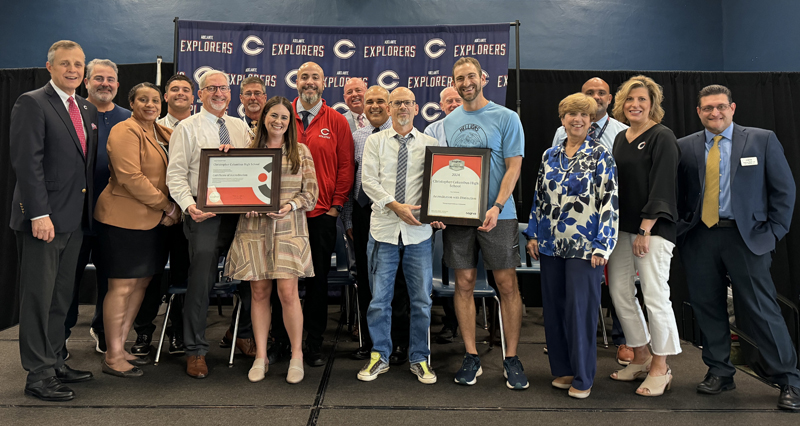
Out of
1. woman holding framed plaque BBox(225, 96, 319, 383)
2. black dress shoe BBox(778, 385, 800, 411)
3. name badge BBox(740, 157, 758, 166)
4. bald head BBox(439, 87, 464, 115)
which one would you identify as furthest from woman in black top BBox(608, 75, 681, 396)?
woman holding framed plaque BBox(225, 96, 319, 383)

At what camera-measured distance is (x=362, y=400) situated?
2.78 metres

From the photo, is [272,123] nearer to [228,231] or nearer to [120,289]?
[228,231]

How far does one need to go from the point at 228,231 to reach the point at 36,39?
5.45 m

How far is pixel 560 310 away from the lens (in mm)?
2904

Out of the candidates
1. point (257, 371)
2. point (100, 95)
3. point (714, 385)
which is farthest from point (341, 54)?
point (714, 385)

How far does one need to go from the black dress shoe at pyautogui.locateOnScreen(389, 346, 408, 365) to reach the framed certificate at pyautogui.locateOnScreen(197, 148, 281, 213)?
135 centimetres

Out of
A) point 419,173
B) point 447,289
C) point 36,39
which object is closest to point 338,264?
point 447,289

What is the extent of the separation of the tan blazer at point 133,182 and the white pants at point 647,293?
2.91m

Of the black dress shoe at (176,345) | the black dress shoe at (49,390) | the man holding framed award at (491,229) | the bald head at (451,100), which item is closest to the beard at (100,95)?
the black dress shoe at (176,345)

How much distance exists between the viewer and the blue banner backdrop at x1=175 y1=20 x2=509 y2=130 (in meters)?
5.36

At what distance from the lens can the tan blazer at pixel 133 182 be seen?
3047 mm

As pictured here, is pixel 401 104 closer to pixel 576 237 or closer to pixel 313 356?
pixel 576 237

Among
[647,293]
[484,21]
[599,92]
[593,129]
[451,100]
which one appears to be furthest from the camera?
[484,21]

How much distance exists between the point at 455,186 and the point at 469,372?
1.17 meters
